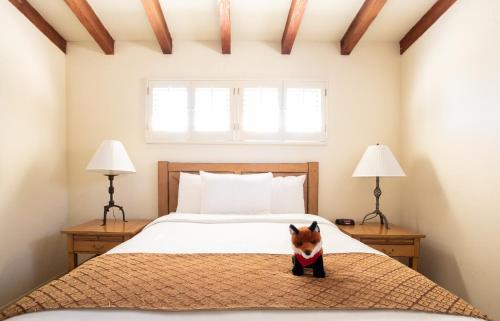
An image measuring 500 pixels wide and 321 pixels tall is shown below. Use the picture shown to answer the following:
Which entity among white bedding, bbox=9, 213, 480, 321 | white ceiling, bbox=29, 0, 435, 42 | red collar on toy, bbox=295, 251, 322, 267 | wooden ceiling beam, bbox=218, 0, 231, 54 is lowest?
white bedding, bbox=9, 213, 480, 321

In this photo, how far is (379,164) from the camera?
2.62m

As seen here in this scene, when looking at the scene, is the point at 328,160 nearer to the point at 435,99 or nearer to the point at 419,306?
the point at 435,99

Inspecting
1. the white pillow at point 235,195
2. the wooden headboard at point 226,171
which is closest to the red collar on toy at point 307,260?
the white pillow at point 235,195

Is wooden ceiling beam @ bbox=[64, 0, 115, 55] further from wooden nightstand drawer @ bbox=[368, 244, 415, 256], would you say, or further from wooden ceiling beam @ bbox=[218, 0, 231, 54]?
wooden nightstand drawer @ bbox=[368, 244, 415, 256]

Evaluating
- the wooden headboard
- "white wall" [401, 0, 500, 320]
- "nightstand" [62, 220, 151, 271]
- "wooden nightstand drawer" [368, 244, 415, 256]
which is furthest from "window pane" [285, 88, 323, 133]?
"nightstand" [62, 220, 151, 271]

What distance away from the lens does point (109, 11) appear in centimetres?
270

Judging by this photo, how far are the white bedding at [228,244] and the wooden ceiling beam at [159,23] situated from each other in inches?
65.7

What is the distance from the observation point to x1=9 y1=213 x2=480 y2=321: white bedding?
0.96m

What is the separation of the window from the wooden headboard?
260mm

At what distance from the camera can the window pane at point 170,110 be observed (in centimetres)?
312

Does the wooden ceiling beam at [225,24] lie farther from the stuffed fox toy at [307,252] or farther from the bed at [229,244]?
the stuffed fox toy at [307,252]

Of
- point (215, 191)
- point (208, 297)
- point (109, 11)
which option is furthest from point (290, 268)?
point (109, 11)

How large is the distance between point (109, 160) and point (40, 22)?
141 centimetres

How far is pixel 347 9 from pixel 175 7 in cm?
151
